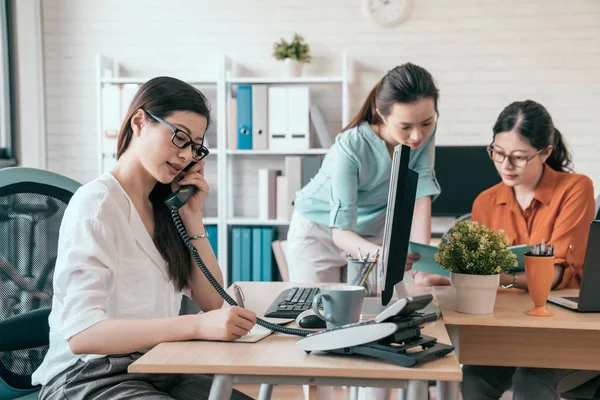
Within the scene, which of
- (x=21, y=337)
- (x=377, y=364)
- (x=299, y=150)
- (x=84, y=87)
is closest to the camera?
(x=377, y=364)

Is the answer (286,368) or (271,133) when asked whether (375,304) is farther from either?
(271,133)

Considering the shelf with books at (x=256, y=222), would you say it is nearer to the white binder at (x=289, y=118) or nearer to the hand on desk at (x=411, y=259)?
the white binder at (x=289, y=118)

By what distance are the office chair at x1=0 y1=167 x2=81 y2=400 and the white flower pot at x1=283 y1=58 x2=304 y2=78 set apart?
240 cm

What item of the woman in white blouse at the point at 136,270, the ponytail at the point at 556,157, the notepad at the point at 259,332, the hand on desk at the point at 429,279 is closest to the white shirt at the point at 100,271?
the woman in white blouse at the point at 136,270

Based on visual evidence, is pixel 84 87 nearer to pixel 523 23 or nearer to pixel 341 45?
pixel 341 45

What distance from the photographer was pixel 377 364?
42.9 inches

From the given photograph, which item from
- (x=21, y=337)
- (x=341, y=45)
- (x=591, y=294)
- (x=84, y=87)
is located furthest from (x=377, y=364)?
(x=84, y=87)

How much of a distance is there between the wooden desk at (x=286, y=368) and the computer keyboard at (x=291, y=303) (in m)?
0.27

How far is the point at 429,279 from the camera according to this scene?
6.25ft

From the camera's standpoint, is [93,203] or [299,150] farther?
[299,150]

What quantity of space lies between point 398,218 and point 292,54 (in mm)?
2738

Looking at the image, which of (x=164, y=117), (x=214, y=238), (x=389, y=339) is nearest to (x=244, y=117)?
(x=214, y=238)

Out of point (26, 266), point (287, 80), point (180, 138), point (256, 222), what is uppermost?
point (287, 80)

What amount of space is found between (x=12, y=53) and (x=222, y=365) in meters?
3.52
